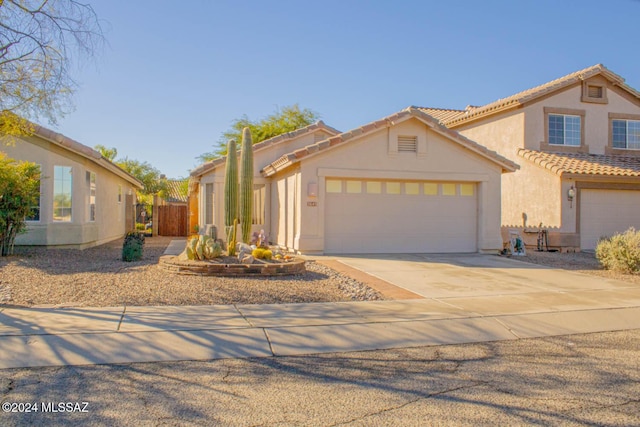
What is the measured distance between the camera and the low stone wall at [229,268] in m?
10.5

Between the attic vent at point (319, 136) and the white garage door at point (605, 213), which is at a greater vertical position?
the attic vent at point (319, 136)

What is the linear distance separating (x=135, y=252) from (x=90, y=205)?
19.5ft

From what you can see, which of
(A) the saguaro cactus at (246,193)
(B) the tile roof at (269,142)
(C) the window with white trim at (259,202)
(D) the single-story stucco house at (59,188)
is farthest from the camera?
(C) the window with white trim at (259,202)

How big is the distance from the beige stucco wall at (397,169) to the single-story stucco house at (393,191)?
0.10 feet

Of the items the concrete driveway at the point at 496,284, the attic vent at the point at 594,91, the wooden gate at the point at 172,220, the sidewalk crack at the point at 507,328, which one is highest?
the attic vent at the point at 594,91

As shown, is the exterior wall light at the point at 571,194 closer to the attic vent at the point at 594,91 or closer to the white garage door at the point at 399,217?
the white garage door at the point at 399,217

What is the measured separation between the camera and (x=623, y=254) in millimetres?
13125

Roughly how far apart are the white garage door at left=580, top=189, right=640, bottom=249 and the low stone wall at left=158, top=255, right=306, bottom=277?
13200 millimetres

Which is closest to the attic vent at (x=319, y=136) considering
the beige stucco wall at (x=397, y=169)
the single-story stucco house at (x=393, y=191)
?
the single-story stucco house at (x=393, y=191)

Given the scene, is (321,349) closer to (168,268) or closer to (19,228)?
(168,268)

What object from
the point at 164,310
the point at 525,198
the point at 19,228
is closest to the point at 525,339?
the point at 164,310

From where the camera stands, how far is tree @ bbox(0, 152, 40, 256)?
1331 cm

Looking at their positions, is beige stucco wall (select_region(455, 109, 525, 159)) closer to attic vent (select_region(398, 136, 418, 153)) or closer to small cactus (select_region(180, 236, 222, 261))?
attic vent (select_region(398, 136, 418, 153))

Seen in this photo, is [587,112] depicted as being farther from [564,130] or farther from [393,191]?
[393,191]
